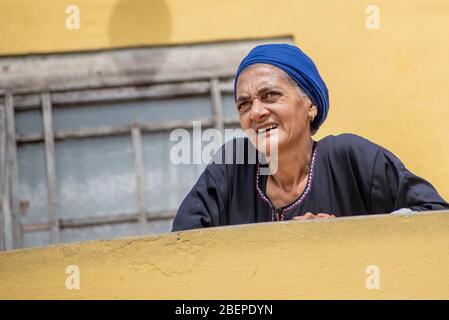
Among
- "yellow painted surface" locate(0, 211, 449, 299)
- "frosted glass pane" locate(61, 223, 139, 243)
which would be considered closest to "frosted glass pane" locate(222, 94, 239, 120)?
"frosted glass pane" locate(61, 223, 139, 243)

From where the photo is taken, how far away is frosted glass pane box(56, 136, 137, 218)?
6090mm

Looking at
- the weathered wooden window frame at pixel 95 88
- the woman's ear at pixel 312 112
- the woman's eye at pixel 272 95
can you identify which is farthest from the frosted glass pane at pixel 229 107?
the woman's eye at pixel 272 95

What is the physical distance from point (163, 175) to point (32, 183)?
732 mm

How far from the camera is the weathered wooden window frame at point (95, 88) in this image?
19.7 feet

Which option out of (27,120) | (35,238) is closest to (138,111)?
(27,120)

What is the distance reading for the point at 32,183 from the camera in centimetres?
606

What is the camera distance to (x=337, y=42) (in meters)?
6.08

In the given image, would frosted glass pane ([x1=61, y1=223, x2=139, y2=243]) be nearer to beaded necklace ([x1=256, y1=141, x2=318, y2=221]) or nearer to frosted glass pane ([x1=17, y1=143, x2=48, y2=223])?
frosted glass pane ([x1=17, y1=143, x2=48, y2=223])

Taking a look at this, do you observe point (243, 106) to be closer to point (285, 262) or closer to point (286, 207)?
point (286, 207)

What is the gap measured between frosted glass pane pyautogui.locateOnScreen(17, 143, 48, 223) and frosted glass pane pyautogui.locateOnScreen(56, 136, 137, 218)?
0.30 ft

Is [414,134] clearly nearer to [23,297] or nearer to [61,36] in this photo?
[61,36]

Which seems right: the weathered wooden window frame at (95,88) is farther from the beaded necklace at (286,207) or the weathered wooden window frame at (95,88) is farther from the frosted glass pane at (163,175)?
the beaded necklace at (286,207)
